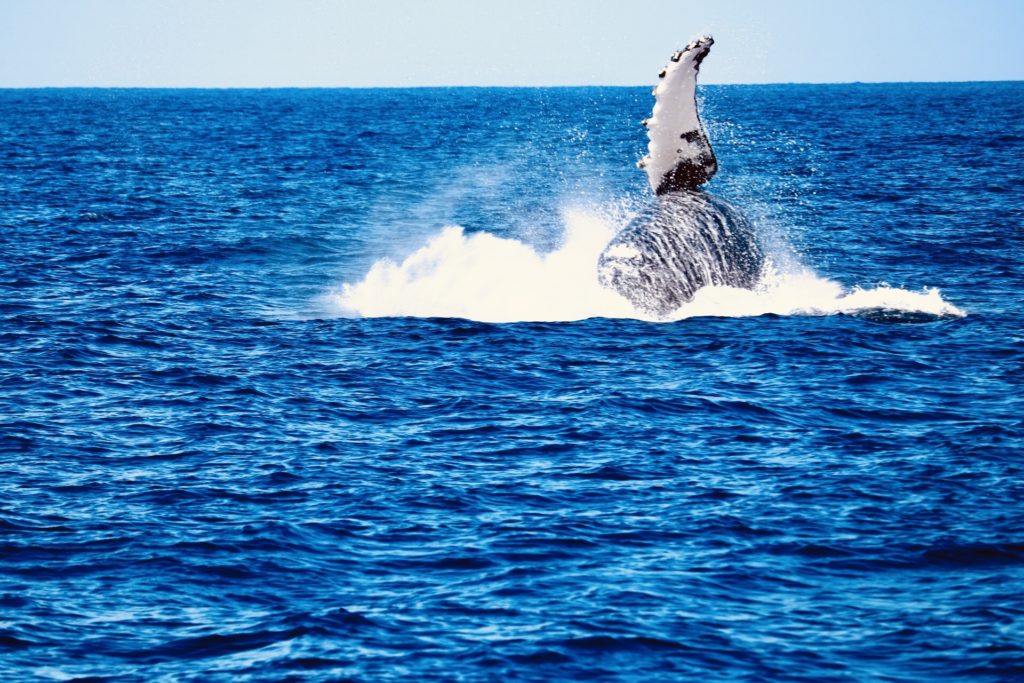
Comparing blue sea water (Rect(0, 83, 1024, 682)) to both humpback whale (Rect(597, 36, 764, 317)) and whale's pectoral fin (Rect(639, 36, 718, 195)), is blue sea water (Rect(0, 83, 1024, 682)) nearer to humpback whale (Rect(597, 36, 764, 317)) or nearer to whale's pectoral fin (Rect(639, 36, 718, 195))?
humpback whale (Rect(597, 36, 764, 317))

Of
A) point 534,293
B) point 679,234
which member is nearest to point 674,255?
→ point 679,234

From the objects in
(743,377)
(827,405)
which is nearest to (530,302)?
(743,377)

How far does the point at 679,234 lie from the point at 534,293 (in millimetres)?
3368

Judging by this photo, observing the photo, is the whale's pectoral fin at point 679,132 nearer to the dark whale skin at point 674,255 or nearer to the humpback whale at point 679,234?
the humpback whale at point 679,234

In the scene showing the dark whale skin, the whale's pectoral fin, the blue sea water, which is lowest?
the blue sea water

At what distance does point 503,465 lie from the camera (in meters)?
15.3

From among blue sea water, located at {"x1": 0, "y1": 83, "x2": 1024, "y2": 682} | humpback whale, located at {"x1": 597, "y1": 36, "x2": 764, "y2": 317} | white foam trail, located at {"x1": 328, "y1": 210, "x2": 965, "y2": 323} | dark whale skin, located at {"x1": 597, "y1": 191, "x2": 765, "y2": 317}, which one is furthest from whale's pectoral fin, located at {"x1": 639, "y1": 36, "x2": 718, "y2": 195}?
blue sea water, located at {"x1": 0, "y1": 83, "x2": 1024, "y2": 682}

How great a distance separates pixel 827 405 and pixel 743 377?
154cm

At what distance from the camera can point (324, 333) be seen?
22.3m

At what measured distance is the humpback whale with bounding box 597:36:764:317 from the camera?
2195cm

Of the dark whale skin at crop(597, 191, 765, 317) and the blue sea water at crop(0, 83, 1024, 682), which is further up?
the dark whale skin at crop(597, 191, 765, 317)

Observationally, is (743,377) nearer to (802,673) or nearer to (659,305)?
(659,305)

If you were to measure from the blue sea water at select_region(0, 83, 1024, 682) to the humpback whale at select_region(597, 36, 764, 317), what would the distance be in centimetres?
49

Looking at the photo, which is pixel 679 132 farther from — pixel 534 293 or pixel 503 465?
pixel 503 465
